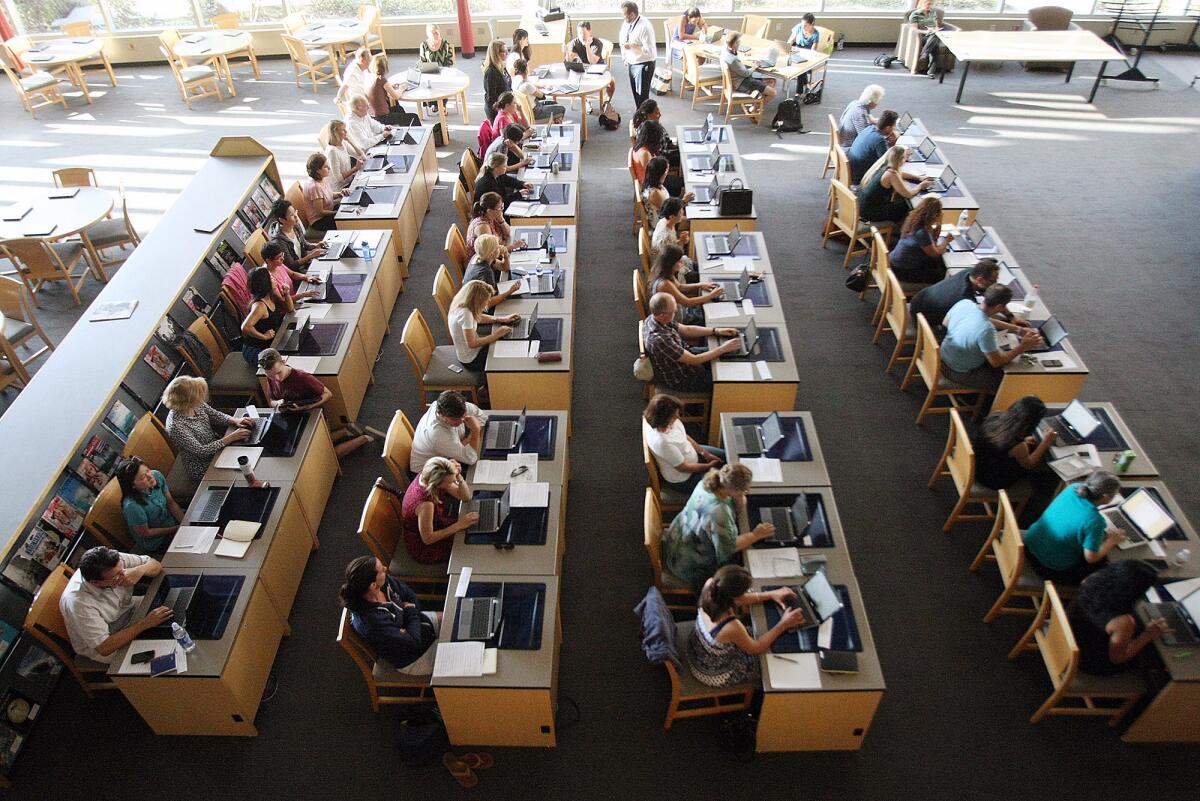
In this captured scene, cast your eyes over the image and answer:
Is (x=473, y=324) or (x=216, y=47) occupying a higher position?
(x=216, y=47)

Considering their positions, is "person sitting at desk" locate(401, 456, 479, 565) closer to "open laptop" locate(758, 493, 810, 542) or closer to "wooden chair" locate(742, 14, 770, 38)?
"open laptop" locate(758, 493, 810, 542)

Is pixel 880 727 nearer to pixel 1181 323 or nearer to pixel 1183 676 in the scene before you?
pixel 1183 676

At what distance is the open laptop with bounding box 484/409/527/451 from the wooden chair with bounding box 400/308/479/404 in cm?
100

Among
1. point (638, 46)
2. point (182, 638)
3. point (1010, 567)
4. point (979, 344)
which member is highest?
point (638, 46)

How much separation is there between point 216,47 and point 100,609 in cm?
1211

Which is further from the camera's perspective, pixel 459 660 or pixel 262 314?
pixel 262 314

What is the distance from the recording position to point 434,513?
189 inches

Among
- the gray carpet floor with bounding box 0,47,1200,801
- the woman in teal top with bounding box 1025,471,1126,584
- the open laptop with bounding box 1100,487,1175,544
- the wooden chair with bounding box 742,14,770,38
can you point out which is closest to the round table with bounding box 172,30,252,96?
the gray carpet floor with bounding box 0,47,1200,801

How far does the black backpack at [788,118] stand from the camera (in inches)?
454

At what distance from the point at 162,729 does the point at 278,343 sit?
10.1ft

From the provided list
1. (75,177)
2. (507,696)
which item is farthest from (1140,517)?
(75,177)

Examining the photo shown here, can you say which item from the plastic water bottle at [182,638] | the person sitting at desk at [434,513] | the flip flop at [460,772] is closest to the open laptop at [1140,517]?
the person sitting at desk at [434,513]

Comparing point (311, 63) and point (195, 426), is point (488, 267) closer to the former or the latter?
point (195, 426)

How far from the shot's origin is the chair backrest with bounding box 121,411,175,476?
5.45 metres
